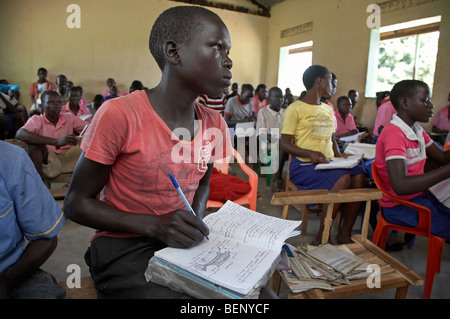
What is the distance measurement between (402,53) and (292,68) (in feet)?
14.5

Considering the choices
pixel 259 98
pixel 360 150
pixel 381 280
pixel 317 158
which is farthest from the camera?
pixel 259 98

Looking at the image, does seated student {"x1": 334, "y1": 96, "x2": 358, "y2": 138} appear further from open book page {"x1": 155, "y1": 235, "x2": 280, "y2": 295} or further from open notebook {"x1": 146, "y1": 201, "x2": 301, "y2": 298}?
open book page {"x1": 155, "y1": 235, "x2": 280, "y2": 295}

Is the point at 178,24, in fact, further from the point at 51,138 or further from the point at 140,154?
the point at 51,138

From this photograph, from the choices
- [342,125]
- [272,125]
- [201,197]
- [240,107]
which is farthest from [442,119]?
[201,197]

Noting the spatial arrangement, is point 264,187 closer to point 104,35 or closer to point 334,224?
point 334,224

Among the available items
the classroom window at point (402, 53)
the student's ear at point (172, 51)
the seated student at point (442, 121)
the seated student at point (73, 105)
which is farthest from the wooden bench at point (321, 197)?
the classroom window at point (402, 53)

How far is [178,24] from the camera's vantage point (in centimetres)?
99

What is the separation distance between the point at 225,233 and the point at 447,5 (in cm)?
643

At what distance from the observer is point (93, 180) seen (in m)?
0.96

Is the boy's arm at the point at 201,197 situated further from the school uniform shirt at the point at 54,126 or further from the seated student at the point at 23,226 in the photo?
the school uniform shirt at the point at 54,126

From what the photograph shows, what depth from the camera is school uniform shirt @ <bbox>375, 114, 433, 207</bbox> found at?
76.7 inches

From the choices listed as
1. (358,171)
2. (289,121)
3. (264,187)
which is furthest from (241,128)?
(358,171)

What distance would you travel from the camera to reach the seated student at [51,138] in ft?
10.1

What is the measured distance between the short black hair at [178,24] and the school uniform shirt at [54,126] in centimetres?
277
